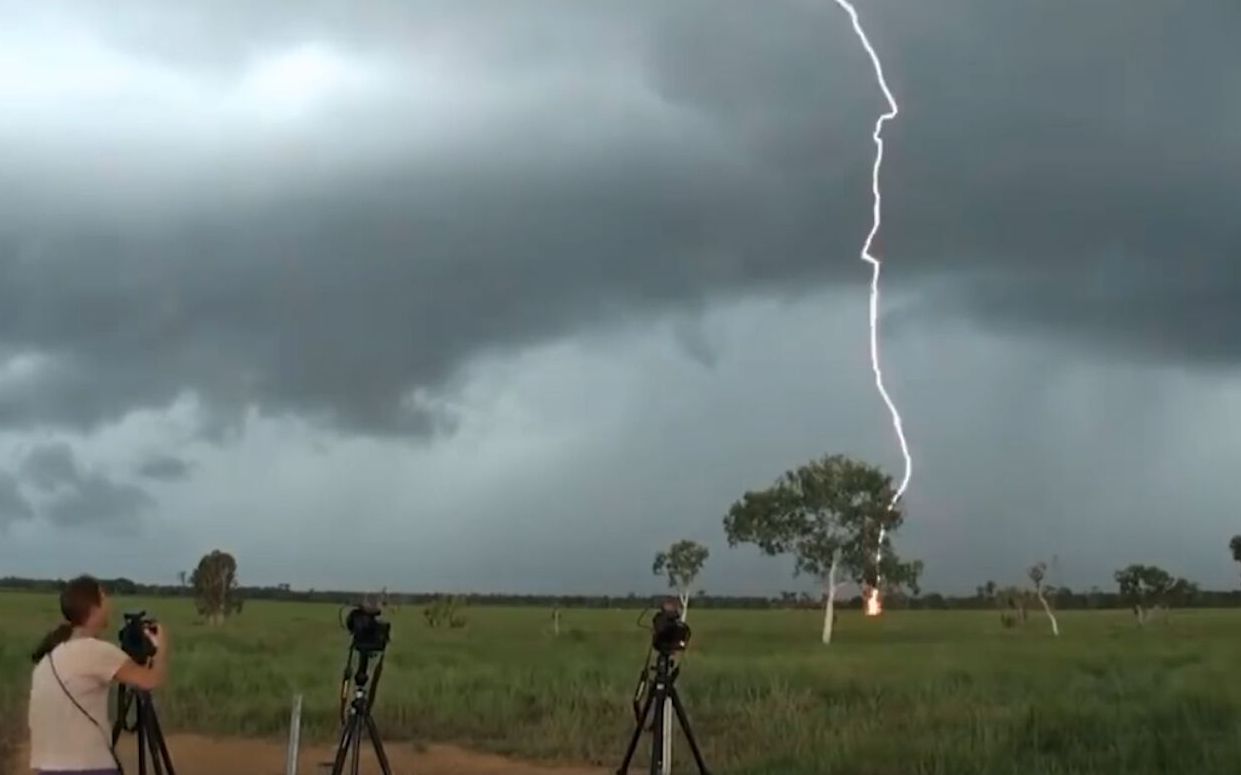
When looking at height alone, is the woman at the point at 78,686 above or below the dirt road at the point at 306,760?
above

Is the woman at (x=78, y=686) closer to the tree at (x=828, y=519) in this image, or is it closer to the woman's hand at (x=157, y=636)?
the woman's hand at (x=157, y=636)

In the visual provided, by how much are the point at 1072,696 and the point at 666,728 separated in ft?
33.3

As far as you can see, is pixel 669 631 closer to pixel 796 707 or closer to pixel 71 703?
pixel 71 703

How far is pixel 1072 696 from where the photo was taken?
63.7ft

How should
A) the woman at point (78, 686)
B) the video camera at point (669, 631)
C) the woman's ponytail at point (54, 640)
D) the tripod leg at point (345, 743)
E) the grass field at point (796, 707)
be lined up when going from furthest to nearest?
the grass field at point (796, 707)
the video camera at point (669, 631)
the tripod leg at point (345, 743)
the woman's ponytail at point (54, 640)
the woman at point (78, 686)

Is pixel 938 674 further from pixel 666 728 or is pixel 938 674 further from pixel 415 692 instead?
pixel 666 728

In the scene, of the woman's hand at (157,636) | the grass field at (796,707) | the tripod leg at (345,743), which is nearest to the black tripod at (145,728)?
the tripod leg at (345,743)

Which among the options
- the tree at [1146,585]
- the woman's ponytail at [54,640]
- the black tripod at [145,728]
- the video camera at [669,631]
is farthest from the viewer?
the tree at [1146,585]

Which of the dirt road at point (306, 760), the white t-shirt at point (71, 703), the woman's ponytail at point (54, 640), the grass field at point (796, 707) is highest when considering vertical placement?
the woman's ponytail at point (54, 640)

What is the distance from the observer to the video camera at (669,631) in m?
10.4

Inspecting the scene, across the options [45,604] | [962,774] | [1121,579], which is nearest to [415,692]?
[962,774]

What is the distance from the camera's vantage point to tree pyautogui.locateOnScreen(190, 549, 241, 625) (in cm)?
6328

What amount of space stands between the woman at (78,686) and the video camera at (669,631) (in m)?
5.03

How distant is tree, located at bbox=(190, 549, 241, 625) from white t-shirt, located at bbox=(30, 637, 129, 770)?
2295 inches
